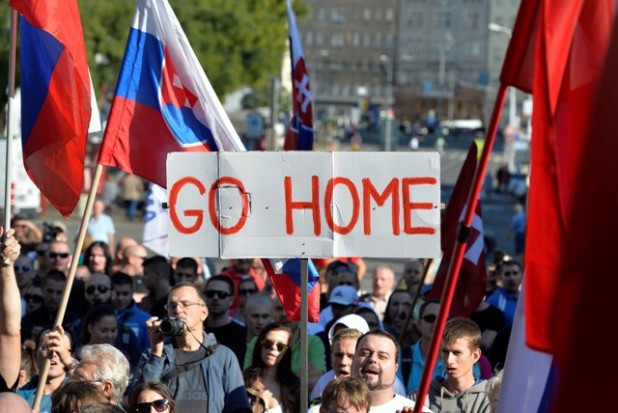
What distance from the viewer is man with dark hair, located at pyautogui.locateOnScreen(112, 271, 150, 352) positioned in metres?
9.14

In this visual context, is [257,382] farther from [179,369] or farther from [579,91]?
[579,91]

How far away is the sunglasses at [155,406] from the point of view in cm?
587

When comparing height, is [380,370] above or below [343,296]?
below

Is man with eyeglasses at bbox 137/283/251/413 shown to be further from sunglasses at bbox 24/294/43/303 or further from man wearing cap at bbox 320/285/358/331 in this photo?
sunglasses at bbox 24/294/43/303

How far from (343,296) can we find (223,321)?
40.7 inches

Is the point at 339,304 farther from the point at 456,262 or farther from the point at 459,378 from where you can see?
the point at 456,262

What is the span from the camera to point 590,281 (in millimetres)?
3041

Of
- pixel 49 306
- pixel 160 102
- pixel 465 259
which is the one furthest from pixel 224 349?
pixel 49 306

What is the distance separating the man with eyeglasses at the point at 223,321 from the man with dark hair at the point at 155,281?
1.36m

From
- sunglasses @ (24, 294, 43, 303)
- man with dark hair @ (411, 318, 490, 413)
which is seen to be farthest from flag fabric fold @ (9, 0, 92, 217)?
→ sunglasses @ (24, 294, 43, 303)

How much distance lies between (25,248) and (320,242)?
9.91m

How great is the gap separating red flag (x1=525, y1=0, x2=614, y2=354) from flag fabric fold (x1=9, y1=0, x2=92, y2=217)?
316 centimetres

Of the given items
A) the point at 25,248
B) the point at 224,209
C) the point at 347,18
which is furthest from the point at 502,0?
the point at 224,209

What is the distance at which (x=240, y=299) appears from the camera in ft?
35.8
